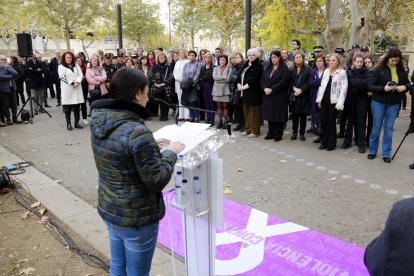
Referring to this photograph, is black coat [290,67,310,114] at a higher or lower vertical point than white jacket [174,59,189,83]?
lower

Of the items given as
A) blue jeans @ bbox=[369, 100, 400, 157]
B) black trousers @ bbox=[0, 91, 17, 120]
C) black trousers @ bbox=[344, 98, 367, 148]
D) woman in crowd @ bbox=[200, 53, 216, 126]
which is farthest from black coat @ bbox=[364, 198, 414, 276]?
black trousers @ bbox=[0, 91, 17, 120]

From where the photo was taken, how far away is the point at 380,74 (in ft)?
21.0

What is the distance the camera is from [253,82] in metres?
8.12

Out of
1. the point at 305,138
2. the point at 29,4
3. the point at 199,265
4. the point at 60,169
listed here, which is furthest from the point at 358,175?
the point at 29,4

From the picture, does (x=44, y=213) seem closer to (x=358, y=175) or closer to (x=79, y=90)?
(x=358, y=175)

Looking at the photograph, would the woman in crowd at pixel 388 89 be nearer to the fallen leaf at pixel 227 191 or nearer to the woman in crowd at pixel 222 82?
the fallen leaf at pixel 227 191

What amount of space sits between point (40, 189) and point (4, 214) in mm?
729

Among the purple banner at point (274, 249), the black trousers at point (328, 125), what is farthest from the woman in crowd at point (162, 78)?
the purple banner at point (274, 249)

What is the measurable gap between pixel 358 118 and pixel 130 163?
6190 millimetres

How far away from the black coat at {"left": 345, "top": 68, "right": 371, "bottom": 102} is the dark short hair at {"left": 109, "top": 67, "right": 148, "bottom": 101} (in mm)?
5846

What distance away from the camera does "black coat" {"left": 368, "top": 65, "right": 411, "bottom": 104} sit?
6320mm

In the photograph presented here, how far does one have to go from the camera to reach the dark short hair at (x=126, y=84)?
215 cm

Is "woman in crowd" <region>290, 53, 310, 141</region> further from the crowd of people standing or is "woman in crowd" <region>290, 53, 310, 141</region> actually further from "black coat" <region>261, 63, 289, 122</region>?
"black coat" <region>261, 63, 289, 122</region>

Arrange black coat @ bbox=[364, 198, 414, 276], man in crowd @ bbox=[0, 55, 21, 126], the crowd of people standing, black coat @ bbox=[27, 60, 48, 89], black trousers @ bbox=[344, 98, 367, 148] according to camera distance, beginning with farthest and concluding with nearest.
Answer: black coat @ bbox=[27, 60, 48, 89] → man in crowd @ bbox=[0, 55, 21, 126] → black trousers @ bbox=[344, 98, 367, 148] → the crowd of people standing → black coat @ bbox=[364, 198, 414, 276]
